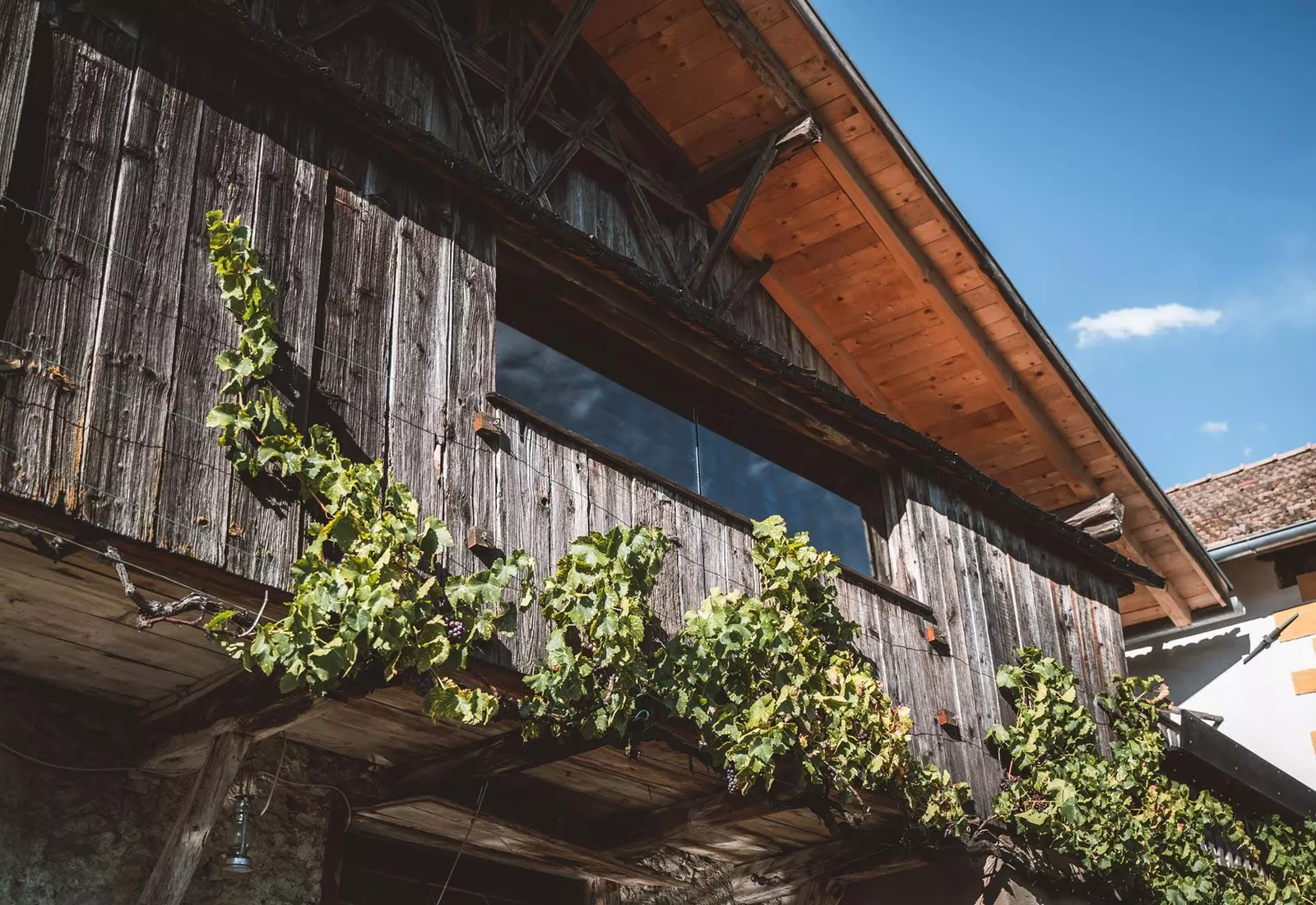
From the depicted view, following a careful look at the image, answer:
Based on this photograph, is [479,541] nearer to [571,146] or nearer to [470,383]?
[470,383]

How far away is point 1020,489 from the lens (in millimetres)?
9867

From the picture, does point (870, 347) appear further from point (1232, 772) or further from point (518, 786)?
point (518, 786)

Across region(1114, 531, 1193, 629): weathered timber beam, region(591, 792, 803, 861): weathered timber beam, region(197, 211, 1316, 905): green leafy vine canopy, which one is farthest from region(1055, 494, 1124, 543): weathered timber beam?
region(591, 792, 803, 861): weathered timber beam

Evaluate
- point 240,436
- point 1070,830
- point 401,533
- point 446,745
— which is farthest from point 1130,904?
point 240,436

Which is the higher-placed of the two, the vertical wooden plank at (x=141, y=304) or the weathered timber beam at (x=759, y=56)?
the weathered timber beam at (x=759, y=56)

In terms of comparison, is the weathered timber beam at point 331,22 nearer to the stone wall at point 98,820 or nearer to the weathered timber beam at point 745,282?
the weathered timber beam at point 745,282

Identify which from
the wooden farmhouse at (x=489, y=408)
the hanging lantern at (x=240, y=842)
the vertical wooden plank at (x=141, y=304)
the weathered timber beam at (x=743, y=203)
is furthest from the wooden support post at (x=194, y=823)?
the weathered timber beam at (x=743, y=203)

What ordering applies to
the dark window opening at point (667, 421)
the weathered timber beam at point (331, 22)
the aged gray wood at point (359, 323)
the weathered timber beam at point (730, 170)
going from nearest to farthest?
A: 1. the aged gray wood at point (359, 323)
2. the dark window opening at point (667, 421)
3. the weathered timber beam at point (331, 22)
4. the weathered timber beam at point (730, 170)

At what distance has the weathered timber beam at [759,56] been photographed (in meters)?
7.70

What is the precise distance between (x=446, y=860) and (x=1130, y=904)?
12.9 feet

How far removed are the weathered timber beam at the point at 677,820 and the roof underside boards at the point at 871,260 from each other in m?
3.99

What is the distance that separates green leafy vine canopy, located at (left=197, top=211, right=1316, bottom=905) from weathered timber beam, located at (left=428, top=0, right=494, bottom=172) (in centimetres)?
261

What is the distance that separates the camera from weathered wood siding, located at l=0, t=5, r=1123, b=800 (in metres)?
4.01

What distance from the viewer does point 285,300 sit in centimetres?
479
